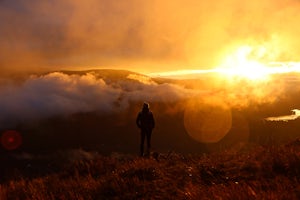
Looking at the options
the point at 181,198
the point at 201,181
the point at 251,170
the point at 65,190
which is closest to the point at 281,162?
the point at 251,170

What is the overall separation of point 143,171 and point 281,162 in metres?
3.26

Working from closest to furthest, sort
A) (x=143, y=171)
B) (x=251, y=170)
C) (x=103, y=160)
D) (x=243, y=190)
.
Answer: (x=243, y=190) < (x=251, y=170) < (x=143, y=171) < (x=103, y=160)

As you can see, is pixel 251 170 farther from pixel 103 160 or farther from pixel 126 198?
pixel 103 160

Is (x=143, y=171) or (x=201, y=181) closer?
(x=201, y=181)

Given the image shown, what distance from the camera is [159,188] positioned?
915 cm

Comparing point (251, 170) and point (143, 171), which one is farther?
point (143, 171)

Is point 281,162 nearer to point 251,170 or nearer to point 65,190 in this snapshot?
point 251,170

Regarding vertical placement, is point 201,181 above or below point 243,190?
below

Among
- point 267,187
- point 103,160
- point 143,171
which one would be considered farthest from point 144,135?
point 267,187

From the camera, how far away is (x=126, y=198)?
344 inches

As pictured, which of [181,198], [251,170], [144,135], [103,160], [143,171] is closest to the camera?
[181,198]

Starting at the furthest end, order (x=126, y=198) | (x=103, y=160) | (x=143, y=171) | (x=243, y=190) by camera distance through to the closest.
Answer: (x=103, y=160) → (x=143, y=171) → (x=126, y=198) → (x=243, y=190)

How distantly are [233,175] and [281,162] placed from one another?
102 cm

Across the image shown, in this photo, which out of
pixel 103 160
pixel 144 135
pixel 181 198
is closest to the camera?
pixel 181 198
